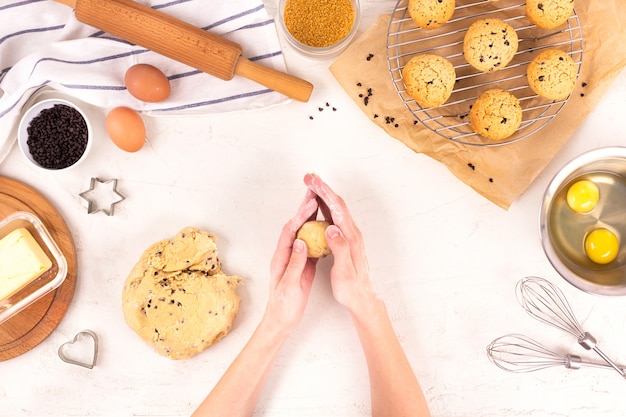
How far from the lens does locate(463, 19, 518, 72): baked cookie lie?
114 cm

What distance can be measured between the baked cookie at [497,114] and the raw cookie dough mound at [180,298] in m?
0.71

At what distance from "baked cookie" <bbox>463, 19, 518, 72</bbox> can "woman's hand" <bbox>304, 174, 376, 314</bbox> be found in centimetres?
45

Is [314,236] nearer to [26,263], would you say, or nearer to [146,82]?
[146,82]

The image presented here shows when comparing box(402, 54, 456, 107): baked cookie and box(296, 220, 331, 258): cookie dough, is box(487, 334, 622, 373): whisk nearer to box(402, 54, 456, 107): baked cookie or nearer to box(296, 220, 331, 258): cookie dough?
box(296, 220, 331, 258): cookie dough

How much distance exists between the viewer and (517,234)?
132cm

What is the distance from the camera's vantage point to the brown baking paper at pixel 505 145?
4.03ft

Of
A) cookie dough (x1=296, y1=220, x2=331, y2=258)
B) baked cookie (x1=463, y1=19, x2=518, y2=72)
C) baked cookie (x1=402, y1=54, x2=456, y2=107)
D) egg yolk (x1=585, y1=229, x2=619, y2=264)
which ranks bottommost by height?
cookie dough (x1=296, y1=220, x2=331, y2=258)

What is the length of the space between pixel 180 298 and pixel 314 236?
1.16 ft

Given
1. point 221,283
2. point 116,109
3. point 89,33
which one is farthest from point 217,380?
point 89,33

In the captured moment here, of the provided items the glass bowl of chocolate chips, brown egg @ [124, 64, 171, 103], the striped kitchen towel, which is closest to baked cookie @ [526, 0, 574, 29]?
the striped kitchen towel

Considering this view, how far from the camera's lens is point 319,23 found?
1268 mm

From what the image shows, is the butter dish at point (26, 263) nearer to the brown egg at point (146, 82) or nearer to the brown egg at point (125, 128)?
the brown egg at point (125, 128)

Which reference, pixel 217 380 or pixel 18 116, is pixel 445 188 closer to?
pixel 217 380

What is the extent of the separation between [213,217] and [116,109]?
14.1 inches
